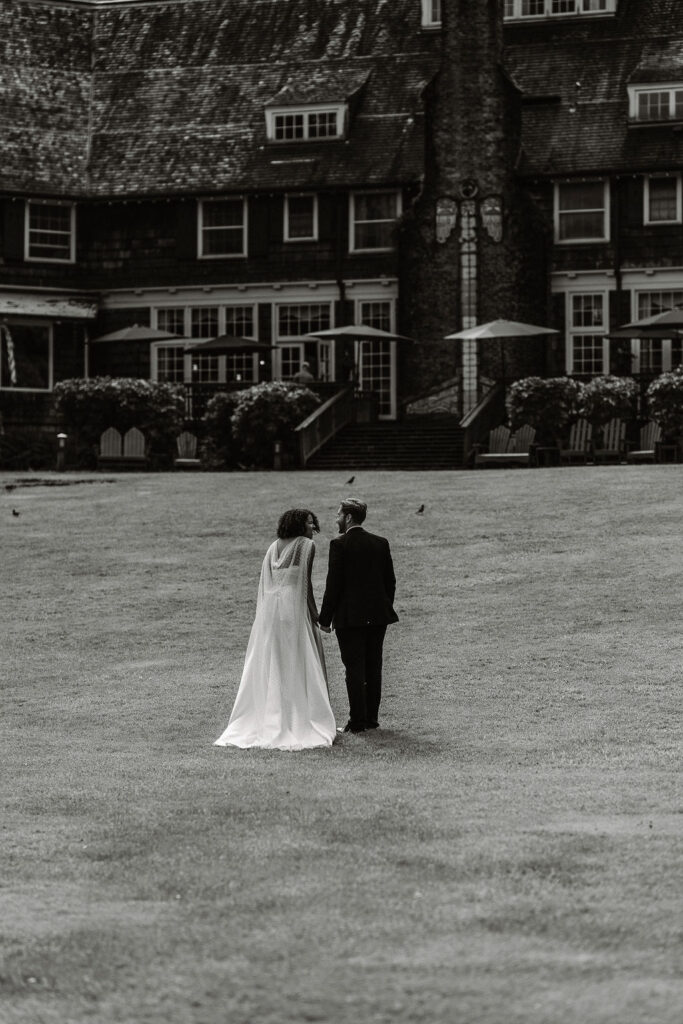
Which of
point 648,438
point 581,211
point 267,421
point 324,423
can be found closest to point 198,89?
point 581,211

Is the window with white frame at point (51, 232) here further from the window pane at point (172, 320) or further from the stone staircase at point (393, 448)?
the stone staircase at point (393, 448)

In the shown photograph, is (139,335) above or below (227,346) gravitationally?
above

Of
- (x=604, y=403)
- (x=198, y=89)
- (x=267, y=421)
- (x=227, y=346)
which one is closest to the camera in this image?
(x=604, y=403)

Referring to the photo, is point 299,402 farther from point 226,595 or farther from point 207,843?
point 207,843

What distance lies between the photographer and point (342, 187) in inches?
1652

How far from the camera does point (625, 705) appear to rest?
1481 centimetres

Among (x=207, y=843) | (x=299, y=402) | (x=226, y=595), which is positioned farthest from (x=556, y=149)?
(x=207, y=843)

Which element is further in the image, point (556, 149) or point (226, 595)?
point (556, 149)

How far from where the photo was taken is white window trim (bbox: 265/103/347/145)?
42.8m

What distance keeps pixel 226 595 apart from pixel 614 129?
78.3 feet

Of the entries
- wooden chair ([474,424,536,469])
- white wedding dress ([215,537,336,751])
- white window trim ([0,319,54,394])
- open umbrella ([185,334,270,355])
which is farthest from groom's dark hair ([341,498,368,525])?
white window trim ([0,319,54,394])

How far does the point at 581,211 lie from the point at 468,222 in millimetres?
2762

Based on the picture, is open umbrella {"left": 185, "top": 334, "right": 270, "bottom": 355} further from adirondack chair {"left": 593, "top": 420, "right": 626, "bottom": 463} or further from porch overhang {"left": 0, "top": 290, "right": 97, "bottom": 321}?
adirondack chair {"left": 593, "top": 420, "right": 626, "bottom": 463}

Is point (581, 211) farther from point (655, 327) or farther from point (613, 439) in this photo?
point (613, 439)
